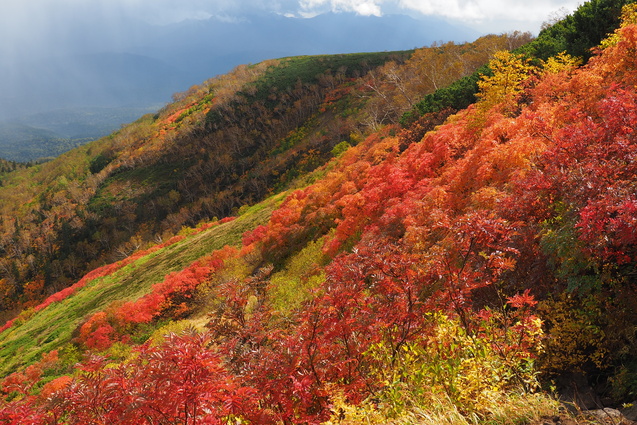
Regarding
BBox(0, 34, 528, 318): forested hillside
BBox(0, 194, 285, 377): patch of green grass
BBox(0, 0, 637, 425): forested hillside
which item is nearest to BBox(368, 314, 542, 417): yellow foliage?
BBox(0, 0, 637, 425): forested hillside

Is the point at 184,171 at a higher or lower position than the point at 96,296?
higher

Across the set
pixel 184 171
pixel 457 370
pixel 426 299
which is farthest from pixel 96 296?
pixel 184 171

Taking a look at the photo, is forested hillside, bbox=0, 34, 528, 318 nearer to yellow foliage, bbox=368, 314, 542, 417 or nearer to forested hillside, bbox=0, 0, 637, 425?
forested hillside, bbox=0, 0, 637, 425

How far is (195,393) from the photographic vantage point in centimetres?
363

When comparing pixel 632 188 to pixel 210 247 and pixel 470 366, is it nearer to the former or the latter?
pixel 470 366

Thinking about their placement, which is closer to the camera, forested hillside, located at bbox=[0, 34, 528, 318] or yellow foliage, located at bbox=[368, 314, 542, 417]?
yellow foliage, located at bbox=[368, 314, 542, 417]

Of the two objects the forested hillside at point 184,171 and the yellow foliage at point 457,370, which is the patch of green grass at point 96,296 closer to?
the yellow foliage at point 457,370

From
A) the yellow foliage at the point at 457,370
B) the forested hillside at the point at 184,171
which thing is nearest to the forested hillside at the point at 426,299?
the yellow foliage at the point at 457,370

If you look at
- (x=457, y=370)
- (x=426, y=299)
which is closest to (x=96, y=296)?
(x=426, y=299)

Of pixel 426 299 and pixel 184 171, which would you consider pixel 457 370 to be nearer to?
pixel 426 299

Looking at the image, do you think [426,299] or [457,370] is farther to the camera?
[426,299]

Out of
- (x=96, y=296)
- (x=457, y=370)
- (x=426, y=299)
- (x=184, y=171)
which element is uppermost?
(x=457, y=370)

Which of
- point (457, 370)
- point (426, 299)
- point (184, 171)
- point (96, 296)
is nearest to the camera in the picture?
point (457, 370)

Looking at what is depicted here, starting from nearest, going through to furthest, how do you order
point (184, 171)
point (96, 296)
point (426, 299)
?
point (426, 299), point (96, 296), point (184, 171)
